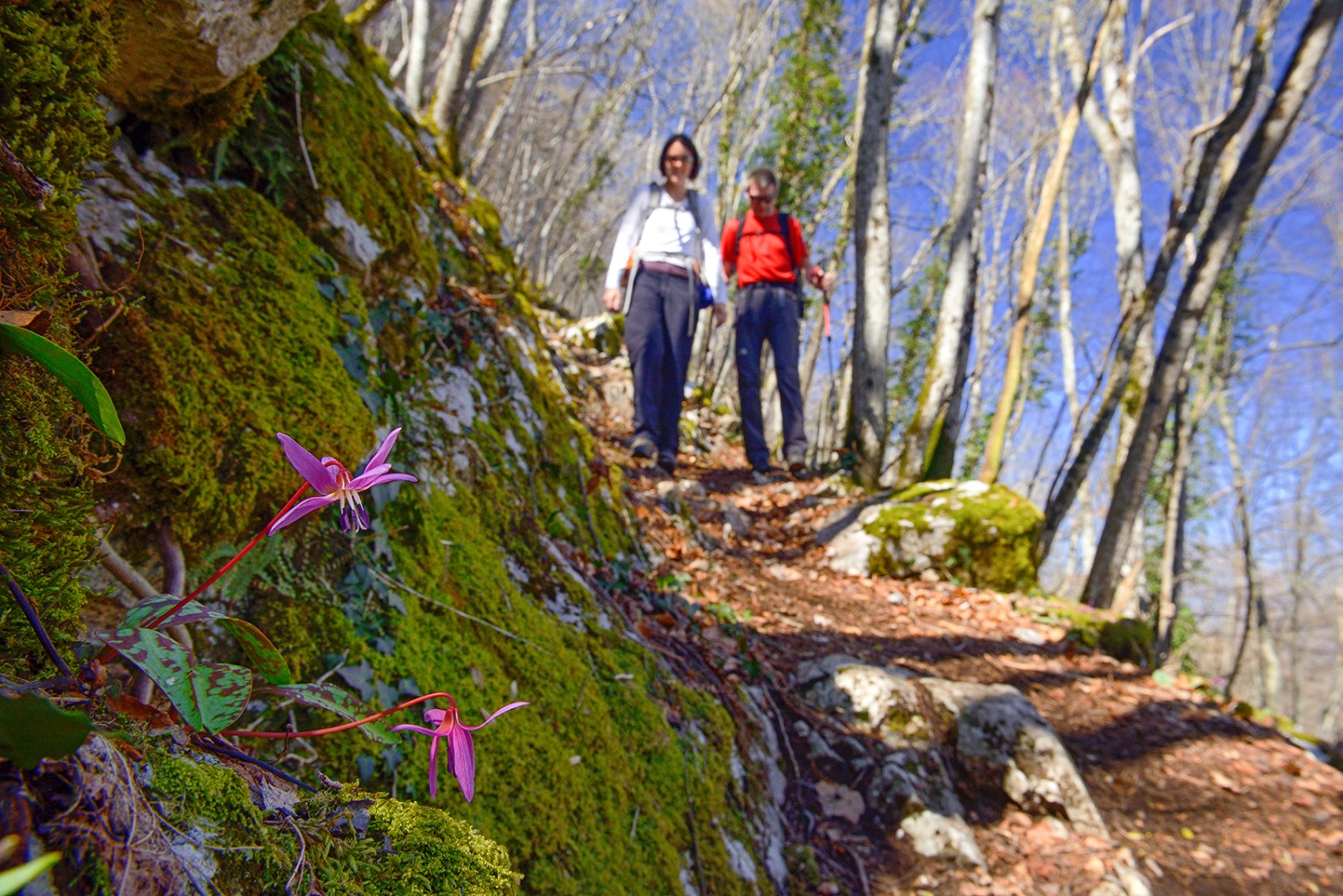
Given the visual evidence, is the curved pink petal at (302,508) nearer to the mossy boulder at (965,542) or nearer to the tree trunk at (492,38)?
the mossy boulder at (965,542)

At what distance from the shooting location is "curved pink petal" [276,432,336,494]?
1.99 ft

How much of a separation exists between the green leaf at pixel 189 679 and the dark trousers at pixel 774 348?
5.51 metres

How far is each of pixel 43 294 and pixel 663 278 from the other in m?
4.22

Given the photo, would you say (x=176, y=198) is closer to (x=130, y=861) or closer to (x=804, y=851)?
(x=130, y=861)

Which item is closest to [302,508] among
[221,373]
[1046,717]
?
[221,373]

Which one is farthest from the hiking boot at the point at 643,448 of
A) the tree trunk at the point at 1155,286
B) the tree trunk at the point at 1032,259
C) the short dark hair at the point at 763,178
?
the tree trunk at the point at 1155,286

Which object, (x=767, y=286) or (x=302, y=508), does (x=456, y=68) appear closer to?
(x=767, y=286)

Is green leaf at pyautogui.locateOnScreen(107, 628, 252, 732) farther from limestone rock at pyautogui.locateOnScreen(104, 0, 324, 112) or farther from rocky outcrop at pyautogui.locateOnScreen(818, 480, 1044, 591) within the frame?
rocky outcrop at pyautogui.locateOnScreen(818, 480, 1044, 591)

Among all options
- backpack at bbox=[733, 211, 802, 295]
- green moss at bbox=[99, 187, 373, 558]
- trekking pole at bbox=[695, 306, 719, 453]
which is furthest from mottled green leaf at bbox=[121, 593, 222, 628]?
backpack at bbox=[733, 211, 802, 295]

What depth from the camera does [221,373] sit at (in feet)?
4.16

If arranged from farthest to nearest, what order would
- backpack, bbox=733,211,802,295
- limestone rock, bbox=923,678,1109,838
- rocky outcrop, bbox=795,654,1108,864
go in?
1. backpack, bbox=733,211,802,295
2. limestone rock, bbox=923,678,1109,838
3. rocky outcrop, bbox=795,654,1108,864

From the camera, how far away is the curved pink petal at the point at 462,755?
2.27ft

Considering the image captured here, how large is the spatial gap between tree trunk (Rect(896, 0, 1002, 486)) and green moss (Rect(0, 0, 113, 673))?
6.08 m

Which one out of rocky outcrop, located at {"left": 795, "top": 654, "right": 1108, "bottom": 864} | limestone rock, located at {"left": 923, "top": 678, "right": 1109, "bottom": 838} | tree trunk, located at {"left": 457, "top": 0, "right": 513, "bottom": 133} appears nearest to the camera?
rocky outcrop, located at {"left": 795, "top": 654, "right": 1108, "bottom": 864}
